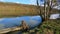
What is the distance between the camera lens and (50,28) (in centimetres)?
1009

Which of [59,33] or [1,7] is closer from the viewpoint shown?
[59,33]

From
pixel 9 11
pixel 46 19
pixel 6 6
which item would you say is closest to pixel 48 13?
pixel 46 19

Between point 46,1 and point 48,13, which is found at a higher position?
point 46,1

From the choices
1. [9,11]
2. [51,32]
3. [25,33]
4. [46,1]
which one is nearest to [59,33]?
[51,32]

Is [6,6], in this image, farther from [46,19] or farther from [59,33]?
[59,33]

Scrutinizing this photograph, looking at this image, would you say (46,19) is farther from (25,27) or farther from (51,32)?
(51,32)

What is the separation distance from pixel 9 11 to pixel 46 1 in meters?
8.39

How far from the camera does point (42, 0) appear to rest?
12719 millimetres

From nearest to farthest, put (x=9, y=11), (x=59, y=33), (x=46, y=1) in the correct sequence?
(x=59, y=33), (x=46, y=1), (x=9, y=11)

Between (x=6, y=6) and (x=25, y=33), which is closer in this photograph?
(x=25, y=33)

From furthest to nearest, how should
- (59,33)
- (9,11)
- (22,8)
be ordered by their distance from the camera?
(22,8), (9,11), (59,33)

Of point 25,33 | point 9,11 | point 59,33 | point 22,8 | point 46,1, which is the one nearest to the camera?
point 59,33

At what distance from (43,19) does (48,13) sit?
1.60 ft

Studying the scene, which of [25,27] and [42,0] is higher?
[42,0]
